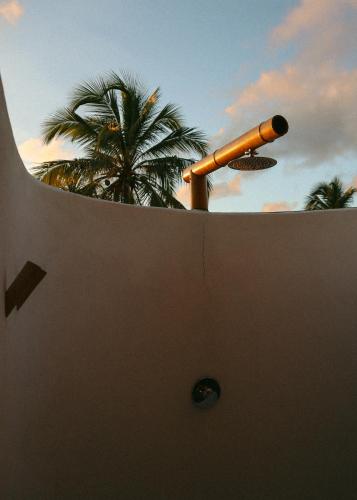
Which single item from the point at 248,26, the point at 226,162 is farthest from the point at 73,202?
the point at 248,26

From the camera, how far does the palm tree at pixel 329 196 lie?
18625 mm

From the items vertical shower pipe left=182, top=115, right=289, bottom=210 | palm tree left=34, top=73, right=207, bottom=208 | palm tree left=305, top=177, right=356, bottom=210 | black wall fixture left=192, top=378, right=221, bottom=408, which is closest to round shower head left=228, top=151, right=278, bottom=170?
vertical shower pipe left=182, top=115, right=289, bottom=210

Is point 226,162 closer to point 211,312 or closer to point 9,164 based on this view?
point 211,312

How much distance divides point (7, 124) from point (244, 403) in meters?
3.54

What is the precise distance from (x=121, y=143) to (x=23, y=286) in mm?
8685

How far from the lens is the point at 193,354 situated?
476 cm

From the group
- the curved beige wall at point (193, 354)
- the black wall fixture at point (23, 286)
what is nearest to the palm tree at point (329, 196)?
the curved beige wall at point (193, 354)

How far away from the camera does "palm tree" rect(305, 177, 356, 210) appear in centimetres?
1862

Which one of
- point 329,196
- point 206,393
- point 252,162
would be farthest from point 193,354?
point 329,196

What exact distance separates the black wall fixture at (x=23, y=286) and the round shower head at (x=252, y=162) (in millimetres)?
1874

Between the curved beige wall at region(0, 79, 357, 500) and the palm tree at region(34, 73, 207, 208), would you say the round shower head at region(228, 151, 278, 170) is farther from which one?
the palm tree at region(34, 73, 207, 208)

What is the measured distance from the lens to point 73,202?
4012 mm

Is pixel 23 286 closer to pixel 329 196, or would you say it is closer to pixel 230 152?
pixel 230 152

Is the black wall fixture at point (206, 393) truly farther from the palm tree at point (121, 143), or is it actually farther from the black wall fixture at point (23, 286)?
the palm tree at point (121, 143)
